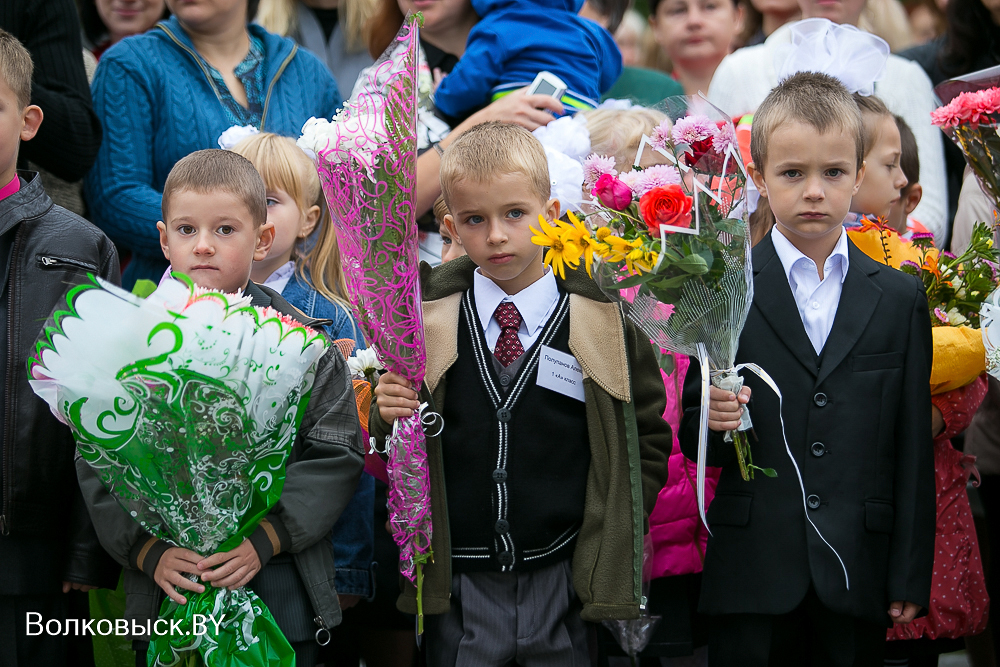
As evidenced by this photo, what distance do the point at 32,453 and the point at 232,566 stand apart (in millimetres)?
719

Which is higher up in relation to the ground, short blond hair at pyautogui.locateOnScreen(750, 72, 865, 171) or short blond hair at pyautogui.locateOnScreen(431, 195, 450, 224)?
short blond hair at pyautogui.locateOnScreen(750, 72, 865, 171)

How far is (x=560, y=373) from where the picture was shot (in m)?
2.94

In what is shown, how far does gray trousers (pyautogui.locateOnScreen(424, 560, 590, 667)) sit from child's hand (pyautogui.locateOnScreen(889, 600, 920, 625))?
853mm

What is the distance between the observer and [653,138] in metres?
2.89

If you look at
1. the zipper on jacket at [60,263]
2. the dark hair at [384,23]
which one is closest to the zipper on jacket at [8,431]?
the zipper on jacket at [60,263]

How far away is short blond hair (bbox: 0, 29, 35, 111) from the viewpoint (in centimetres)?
311

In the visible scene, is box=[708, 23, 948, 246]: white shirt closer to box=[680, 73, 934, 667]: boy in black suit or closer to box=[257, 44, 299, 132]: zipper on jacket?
box=[680, 73, 934, 667]: boy in black suit

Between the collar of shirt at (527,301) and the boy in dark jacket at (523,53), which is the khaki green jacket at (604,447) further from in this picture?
the boy in dark jacket at (523,53)

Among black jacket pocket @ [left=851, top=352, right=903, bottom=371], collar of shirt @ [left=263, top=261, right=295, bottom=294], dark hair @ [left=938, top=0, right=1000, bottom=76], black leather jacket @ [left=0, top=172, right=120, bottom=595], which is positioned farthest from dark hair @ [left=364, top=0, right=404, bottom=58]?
black jacket pocket @ [left=851, top=352, right=903, bottom=371]

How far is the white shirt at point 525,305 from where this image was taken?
9.82 ft

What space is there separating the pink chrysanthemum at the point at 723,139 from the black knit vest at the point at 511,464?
0.67 m

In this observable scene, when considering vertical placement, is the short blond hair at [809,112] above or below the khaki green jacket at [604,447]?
above

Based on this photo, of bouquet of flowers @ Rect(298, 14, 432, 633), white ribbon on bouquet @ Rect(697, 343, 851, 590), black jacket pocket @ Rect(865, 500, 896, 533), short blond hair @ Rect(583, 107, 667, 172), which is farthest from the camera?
short blond hair @ Rect(583, 107, 667, 172)

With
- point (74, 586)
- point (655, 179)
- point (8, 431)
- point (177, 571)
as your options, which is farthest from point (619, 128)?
point (74, 586)
